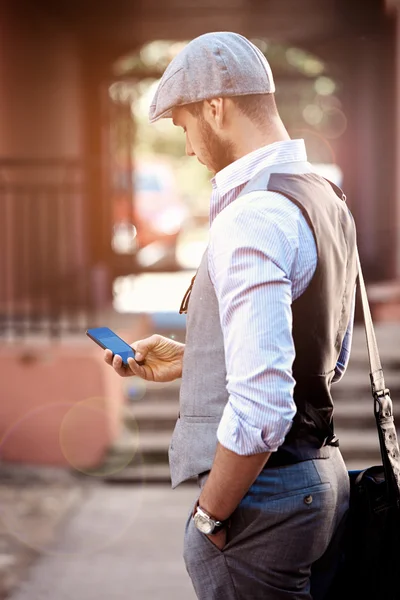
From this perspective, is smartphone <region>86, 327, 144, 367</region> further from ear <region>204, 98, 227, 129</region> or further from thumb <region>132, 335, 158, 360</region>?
ear <region>204, 98, 227, 129</region>

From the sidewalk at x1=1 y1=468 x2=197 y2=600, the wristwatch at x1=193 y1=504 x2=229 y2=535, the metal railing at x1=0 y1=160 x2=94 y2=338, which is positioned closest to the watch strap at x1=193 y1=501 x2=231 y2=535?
the wristwatch at x1=193 y1=504 x2=229 y2=535

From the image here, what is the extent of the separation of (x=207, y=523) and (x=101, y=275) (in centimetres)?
941

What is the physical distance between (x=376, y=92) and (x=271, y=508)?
34.3 feet

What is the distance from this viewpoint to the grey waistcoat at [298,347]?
1920mm

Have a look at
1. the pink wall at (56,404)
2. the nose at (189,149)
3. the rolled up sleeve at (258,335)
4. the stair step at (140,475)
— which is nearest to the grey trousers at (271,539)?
the rolled up sleeve at (258,335)

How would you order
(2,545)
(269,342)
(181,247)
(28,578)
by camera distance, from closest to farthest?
(269,342), (28,578), (2,545), (181,247)

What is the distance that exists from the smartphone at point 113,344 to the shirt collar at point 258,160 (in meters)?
0.50

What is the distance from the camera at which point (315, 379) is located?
77.2 inches

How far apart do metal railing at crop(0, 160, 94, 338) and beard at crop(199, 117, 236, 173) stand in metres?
5.63

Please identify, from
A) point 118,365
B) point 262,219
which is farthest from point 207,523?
point 262,219

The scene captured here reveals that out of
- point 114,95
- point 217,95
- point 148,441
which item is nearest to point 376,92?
point 114,95

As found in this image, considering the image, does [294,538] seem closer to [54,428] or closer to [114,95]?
[54,428]

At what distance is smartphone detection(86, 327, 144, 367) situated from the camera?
229 centimetres

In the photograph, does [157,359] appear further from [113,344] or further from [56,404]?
[56,404]
